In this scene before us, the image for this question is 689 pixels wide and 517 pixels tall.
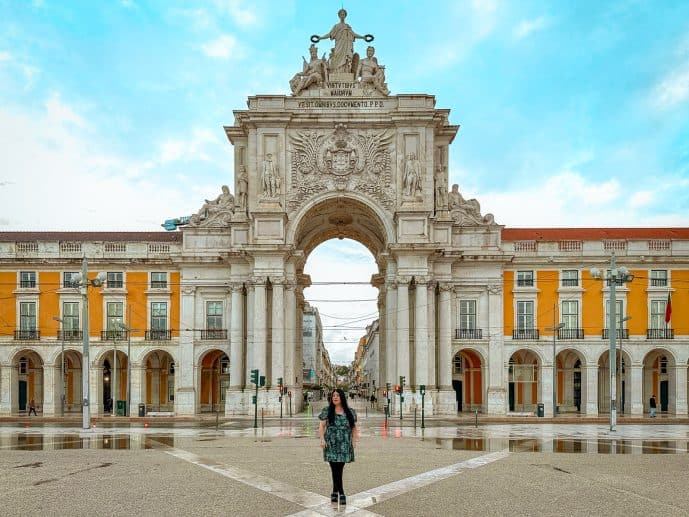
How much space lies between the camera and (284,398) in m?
54.6

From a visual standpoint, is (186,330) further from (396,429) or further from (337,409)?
(337,409)

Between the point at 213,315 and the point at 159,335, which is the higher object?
the point at 213,315

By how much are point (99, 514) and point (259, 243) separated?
4119 cm

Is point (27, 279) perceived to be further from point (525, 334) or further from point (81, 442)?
point (525, 334)

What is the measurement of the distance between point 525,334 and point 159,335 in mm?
27302

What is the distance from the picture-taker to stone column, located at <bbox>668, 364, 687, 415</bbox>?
56.2m

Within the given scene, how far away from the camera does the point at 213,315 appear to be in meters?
58.8

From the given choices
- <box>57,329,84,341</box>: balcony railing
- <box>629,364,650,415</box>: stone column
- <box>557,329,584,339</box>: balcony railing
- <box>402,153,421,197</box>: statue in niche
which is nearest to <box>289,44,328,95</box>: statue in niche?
<box>402,153,421,197</box>: statue in niche

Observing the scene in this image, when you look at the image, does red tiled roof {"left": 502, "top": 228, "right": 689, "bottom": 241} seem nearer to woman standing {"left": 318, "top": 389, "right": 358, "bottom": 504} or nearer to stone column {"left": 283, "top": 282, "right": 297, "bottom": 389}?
stone column {"left": 283, "top": 282, "right": 297, "bottom": 389}

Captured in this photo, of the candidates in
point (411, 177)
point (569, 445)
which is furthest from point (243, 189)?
point (569, 445)

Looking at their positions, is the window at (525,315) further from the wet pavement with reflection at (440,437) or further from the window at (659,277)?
the wet pavement with reflection at (440,437)

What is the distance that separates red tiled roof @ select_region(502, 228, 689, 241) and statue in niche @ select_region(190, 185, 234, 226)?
21464 mm

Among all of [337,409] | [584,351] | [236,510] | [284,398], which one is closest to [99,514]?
[236,510]

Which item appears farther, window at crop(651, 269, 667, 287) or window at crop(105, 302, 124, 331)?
window at crop(105, 302, 124, 331)
